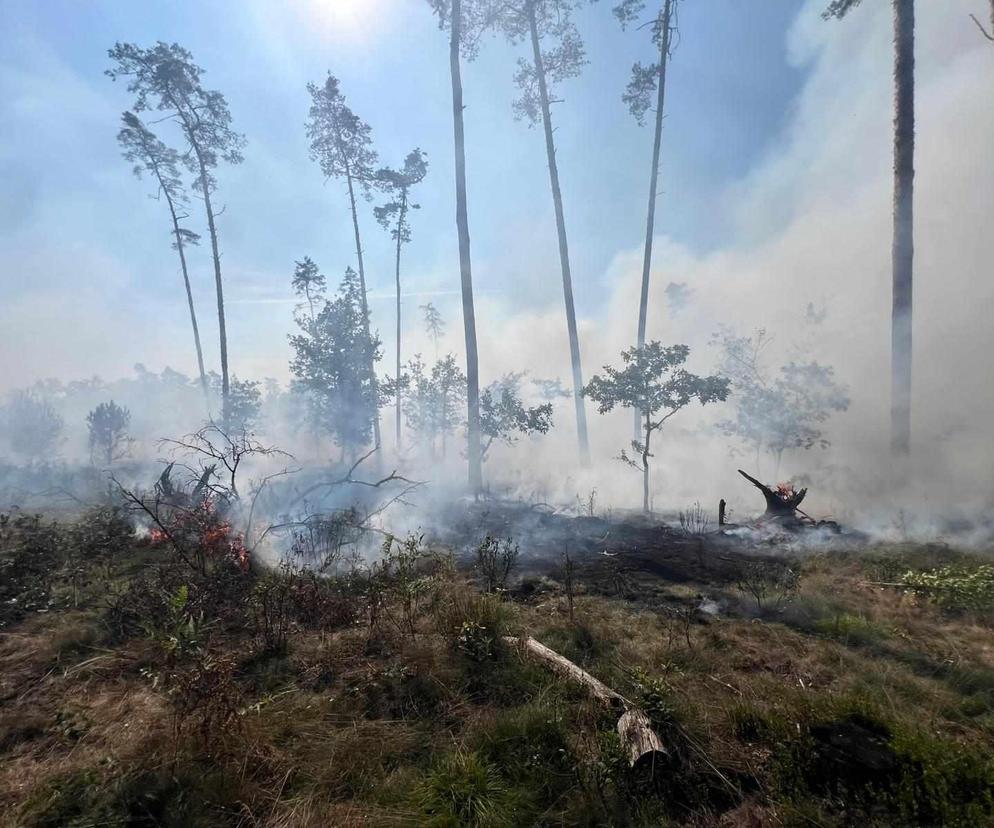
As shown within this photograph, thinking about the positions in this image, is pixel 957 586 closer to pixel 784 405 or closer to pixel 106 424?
pixel 784 405

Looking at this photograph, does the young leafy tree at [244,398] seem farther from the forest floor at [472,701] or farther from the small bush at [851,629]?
the small bush at [851,629]

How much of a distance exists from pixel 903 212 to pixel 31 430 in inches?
1611

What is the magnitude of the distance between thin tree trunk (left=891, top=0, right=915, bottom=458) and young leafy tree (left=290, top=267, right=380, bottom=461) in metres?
21.4

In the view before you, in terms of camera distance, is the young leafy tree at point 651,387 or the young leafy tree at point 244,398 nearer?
the young leafy tree at point 651,387

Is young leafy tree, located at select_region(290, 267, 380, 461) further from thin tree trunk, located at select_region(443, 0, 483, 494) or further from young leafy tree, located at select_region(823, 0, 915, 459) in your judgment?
young leafy tree, located at select_region(823, 0, 915, 459)

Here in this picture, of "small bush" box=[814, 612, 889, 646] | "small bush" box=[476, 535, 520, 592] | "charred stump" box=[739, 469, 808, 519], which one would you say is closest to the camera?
"small bush" box=[814, 612, 889, 646]

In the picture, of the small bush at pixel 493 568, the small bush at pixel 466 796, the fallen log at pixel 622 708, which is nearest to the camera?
the small bush at pixel 466 796

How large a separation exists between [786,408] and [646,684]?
17.8 m

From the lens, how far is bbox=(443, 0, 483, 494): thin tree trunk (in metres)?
15.8

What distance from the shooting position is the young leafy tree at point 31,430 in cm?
2570

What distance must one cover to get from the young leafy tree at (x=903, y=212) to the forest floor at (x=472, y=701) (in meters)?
6.14

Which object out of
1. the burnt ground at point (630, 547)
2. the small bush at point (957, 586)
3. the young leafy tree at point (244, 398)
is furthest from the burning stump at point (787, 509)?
the young leafy tree at point (244, 398)

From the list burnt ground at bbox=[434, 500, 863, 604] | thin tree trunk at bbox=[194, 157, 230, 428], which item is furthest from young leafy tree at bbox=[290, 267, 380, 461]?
burnt ground at bbox=[434, 500, 863, 604]

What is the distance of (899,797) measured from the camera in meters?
2.54
